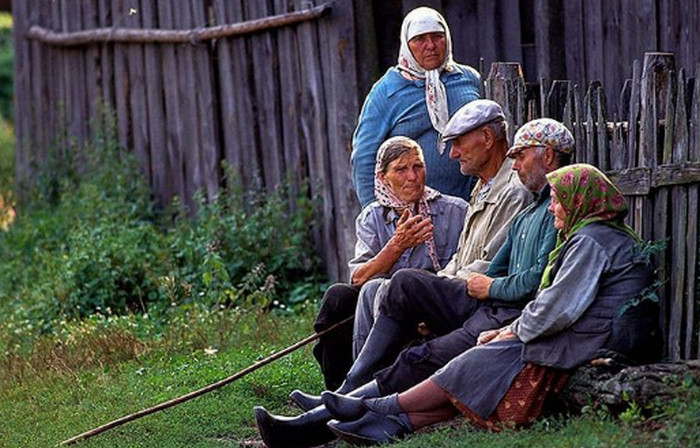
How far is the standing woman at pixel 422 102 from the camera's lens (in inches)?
335

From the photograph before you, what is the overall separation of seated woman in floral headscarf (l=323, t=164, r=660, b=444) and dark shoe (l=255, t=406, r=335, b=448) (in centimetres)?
69

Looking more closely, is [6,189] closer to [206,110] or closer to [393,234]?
[206,110]

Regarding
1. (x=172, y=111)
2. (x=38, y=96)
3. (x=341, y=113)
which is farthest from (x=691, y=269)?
(x=38, y=96)

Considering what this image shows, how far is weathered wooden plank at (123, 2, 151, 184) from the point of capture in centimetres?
1419

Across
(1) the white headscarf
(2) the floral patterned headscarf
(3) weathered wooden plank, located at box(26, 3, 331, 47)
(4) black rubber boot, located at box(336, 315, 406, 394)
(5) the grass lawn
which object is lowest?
(5) the grass lawn

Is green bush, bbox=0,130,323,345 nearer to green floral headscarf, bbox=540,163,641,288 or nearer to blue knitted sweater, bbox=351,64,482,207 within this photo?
blue knitted sweater, bbox=351,64,482,207

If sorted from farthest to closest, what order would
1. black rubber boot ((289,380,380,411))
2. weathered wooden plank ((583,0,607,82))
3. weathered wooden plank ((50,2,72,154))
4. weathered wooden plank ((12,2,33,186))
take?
weathered wooden plank ((12,2,33,186)) → weathered wooden plank ((50,2,72,154)) → weathered wooden plank ((583,0,607,82)) → black rubber boot ((289,380,380,411))

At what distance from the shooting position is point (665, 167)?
23.1ft

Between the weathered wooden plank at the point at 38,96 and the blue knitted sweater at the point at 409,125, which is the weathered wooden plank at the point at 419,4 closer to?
the blue knitted sweater at the point at 409,125

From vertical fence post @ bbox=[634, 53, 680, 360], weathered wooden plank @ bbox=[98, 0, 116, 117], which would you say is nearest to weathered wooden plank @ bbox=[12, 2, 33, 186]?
weathered wooden plank @ bbox=[98, 0, 116, 117]

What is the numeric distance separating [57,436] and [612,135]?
3.25 m

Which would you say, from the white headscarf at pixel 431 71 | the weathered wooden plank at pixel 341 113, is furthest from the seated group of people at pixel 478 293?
the weathered wooden plank at pixel 341 113

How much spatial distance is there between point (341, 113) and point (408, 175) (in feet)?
10.6

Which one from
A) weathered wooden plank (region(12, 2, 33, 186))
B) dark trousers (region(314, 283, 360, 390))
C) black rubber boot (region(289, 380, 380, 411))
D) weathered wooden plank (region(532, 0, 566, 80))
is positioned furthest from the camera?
weathered wooden plank (region(12, 2, 33, 186))
